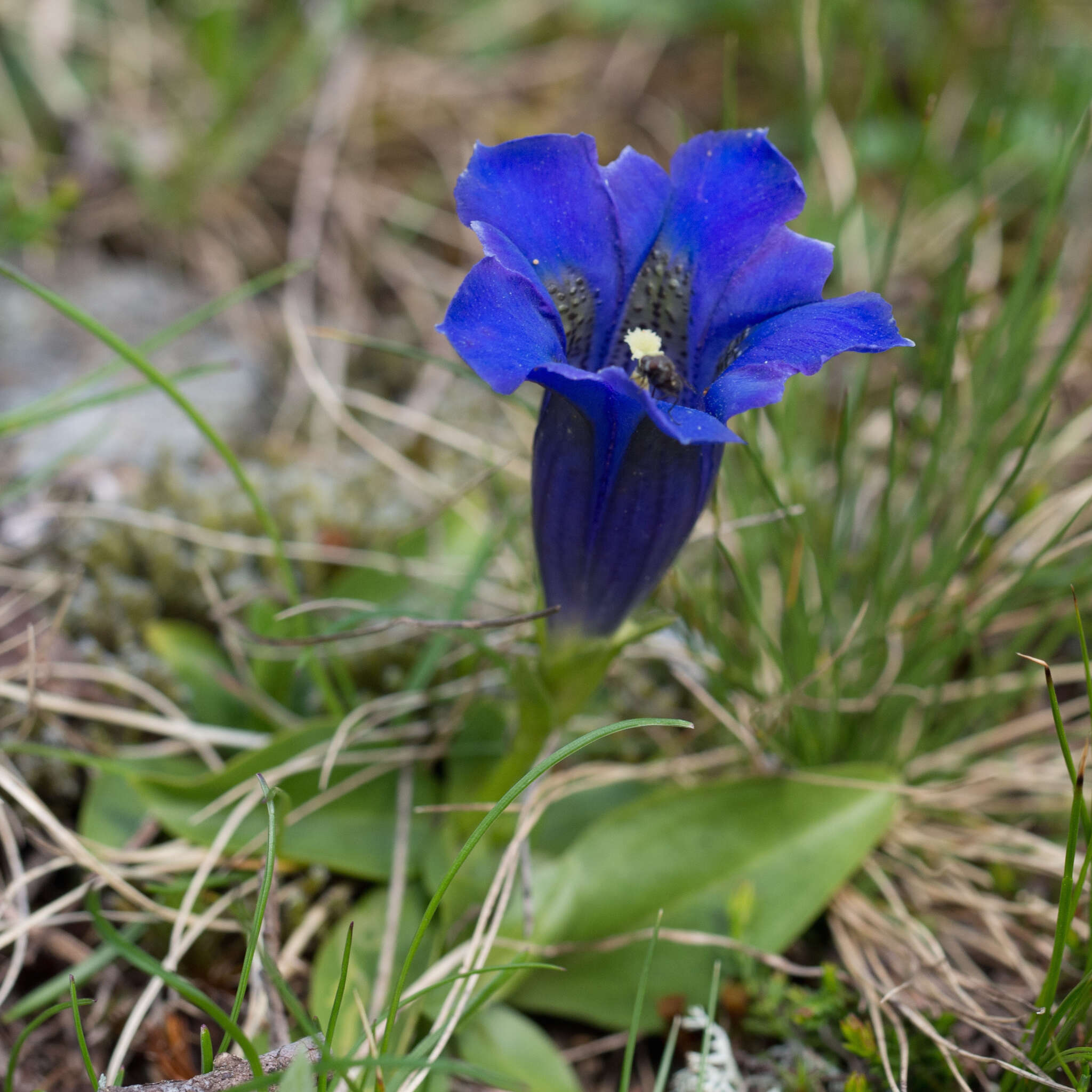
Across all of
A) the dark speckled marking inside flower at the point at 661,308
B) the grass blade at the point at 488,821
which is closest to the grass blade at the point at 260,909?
A: the grass blade at the point at 488,821

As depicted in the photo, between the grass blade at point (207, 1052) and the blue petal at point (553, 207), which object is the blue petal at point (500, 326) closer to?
the blue petal at point (553, 207)

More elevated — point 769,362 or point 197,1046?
point 769,362

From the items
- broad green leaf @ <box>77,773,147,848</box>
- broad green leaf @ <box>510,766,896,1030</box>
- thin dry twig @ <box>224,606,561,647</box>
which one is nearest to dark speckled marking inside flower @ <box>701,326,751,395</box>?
thin dry twig @ <box>224,606,561,647</box>

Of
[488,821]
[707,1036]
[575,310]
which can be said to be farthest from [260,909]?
[575,310]

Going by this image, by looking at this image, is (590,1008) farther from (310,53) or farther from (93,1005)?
(310,53)

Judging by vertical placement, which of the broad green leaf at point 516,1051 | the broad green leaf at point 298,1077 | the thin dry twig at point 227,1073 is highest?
the broad green leaf at point 298,1077

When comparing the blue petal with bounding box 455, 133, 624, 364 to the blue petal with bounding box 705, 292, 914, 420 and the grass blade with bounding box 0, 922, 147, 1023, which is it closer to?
the blue petal with bounding box 705, 292, 914, 420

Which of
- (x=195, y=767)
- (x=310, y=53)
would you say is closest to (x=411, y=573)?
(x=195, y=767)
